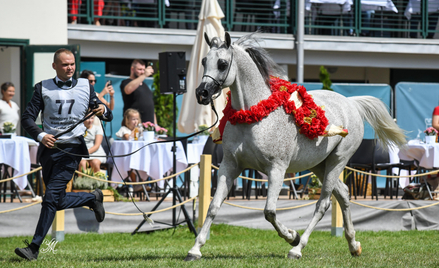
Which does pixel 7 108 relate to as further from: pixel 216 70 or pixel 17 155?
pixel 216 70

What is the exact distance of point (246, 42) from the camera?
5.57m

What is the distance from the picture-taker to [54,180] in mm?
5426

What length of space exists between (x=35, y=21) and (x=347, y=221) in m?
9.08

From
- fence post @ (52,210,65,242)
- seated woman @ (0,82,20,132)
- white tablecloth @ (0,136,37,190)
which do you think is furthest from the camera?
seated woman @ (0,82,20,132)

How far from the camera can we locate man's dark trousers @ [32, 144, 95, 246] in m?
5.34

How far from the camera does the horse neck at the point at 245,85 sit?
528 centimetres

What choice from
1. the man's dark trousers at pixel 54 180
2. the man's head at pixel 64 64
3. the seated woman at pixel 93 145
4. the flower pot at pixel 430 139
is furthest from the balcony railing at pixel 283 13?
the man's dark trousers at pixel 54 180

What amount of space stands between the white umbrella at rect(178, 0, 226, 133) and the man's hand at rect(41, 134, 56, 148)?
5753mm

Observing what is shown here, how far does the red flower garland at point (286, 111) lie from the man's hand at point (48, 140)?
158 cm

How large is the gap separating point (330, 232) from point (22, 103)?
700 cm

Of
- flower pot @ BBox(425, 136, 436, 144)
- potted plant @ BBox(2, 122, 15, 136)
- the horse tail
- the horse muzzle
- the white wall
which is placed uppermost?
the white wall

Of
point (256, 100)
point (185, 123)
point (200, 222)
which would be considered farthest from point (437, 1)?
point (256, 100)

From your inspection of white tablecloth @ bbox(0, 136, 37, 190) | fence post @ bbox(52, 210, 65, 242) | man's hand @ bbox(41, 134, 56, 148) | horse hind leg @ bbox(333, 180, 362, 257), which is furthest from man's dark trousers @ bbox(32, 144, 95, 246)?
white tablecloth @ bbox(0, 136, 37, 190)

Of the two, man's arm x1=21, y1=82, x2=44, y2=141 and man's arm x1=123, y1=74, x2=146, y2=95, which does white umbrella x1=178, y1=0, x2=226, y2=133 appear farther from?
man's arm x1=21, y1=82, x2=44, y2=141
